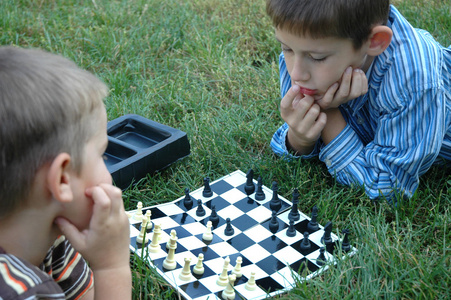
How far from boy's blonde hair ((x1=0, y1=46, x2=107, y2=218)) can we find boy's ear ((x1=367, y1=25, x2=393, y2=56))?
1.23 metres

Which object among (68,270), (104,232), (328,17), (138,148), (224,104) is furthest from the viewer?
(224,104)

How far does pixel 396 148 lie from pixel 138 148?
1.09m

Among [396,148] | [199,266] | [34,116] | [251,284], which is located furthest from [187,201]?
[34,116]

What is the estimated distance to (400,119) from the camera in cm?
223

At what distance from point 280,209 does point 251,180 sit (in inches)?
7.4

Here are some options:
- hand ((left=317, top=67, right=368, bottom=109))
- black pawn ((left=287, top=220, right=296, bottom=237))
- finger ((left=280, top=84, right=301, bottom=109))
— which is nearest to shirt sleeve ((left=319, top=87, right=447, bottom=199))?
hand ((left=317, top=67, right=368, bottom=109))

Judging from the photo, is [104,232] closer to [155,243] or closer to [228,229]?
[155,243]

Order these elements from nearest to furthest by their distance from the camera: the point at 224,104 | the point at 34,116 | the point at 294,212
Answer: the point at 34,116 < the point at 294,212 < the point at 224,104

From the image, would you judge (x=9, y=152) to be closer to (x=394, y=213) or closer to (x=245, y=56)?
(x=394, y=213)

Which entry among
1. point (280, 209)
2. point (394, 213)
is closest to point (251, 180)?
point (280, 209)

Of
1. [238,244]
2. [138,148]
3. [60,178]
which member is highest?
[60,178]

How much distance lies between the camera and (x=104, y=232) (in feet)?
4.87

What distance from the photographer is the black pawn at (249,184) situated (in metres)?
2.35

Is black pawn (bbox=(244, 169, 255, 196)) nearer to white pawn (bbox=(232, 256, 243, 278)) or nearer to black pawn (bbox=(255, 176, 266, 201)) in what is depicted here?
black pawn (bbox=(255, 176, 266, 201))
